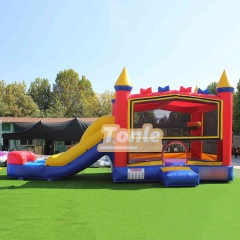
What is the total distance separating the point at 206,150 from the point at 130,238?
21.3 ft

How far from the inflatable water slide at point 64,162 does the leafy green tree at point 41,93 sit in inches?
1286

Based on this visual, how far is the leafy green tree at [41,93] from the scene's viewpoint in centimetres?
4041

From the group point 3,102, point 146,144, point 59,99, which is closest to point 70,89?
point 59,99

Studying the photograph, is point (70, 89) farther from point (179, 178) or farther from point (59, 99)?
point (179, 178)

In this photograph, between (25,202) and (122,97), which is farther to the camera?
(122,97)

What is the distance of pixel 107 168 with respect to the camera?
11.5 metres

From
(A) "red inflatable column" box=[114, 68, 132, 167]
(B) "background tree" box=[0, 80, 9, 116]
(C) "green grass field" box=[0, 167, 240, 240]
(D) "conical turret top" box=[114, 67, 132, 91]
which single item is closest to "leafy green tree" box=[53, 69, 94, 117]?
(B) "background tree" box=[0, 80, 9, 116]

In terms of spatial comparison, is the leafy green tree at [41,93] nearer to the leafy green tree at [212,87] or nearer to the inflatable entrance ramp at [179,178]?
the leafy green tree at [212,87]

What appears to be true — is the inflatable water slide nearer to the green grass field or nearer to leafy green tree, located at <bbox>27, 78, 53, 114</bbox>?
the green grass field

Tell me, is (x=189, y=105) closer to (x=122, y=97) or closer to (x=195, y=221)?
(x=122, y=97)

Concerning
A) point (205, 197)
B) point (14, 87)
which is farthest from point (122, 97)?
point (14, 87)

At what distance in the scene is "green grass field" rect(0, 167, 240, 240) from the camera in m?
3.83

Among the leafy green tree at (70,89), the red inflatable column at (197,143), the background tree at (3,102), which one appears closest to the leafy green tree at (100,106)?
the leafy green tree at (70,89)

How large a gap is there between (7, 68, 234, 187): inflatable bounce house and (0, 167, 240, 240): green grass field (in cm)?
50
